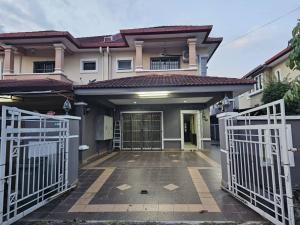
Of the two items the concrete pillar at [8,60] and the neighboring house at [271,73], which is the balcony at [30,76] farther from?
the neighboring house at [271,73]

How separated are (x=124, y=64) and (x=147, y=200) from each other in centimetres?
A: 992

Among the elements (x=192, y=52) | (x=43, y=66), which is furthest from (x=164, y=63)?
(x=43, y=66)

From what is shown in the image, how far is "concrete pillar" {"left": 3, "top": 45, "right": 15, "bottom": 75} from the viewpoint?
11.5 meters

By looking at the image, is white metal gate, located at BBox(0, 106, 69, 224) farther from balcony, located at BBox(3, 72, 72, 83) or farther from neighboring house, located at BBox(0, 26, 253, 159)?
balcony, located at BBox(3, 72, 72, 83)

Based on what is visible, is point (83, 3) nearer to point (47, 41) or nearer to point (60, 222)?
point (47, 41)

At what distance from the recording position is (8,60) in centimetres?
1157

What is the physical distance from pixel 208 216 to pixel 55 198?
9.81 ft

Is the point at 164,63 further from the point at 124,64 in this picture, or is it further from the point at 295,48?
the point at 295,48

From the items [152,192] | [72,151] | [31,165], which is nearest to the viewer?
[31,165]

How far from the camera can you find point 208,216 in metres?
3.38

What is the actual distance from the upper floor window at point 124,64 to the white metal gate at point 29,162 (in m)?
8.31

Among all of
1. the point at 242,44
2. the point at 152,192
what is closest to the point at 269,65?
the point at 242,44

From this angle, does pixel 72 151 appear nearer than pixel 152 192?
No

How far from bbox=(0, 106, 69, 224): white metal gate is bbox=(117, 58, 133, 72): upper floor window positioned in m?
8.31
